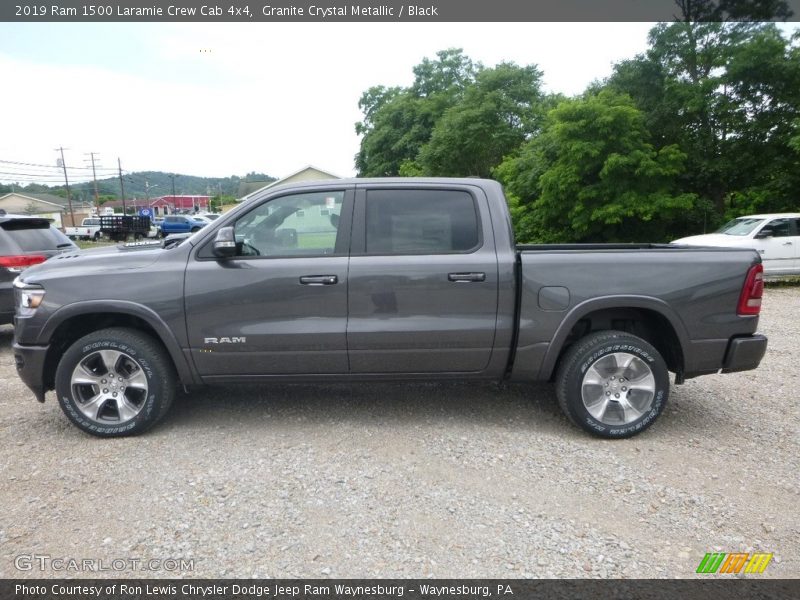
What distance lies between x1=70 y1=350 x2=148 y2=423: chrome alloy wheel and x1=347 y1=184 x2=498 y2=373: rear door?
1570mm

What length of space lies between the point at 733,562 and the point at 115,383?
3.92 meters

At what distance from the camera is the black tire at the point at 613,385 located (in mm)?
3879

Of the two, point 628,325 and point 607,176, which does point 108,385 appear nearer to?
point 628,325

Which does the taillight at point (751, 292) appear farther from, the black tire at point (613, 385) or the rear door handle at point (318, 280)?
the rear door handle at point (318, 280)

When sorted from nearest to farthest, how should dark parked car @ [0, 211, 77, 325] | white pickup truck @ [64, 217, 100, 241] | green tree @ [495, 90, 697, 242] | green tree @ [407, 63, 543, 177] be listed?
dark parked car @ [0, 211, 77, 325], green tree @ [495, 90, 697, 242], green tree @ [407, 63, 543, 177], white pickup truck @ [64, 217, 100, 241]

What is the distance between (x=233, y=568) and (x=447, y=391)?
8.84 ft

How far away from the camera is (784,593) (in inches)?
94.5

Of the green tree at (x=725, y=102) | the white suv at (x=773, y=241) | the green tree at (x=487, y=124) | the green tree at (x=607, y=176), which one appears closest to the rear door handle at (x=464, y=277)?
the white suv at (x=773, y=241)

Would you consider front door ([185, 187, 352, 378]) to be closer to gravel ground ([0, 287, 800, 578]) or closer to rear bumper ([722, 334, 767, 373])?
gravel ground ([0, 287, 800, 578])

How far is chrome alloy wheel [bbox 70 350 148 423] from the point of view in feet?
12.8

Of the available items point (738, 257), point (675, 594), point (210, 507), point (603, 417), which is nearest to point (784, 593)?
point (675, 594)

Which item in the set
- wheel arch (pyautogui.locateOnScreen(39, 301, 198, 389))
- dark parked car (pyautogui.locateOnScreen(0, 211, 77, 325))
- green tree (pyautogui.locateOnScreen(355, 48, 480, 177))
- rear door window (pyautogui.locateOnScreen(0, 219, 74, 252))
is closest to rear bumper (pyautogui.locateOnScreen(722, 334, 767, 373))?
wheel arch (pyautogui.locateOnScreen(39, 301, 198, 389))

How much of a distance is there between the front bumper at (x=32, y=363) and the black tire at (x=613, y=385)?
3.70 metres

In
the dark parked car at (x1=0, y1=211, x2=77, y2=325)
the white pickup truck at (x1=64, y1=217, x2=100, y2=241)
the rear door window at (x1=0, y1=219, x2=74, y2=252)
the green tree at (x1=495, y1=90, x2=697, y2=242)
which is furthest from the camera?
the white pickup truck at (x1=64, y1=217, x2=100, y2=241)
